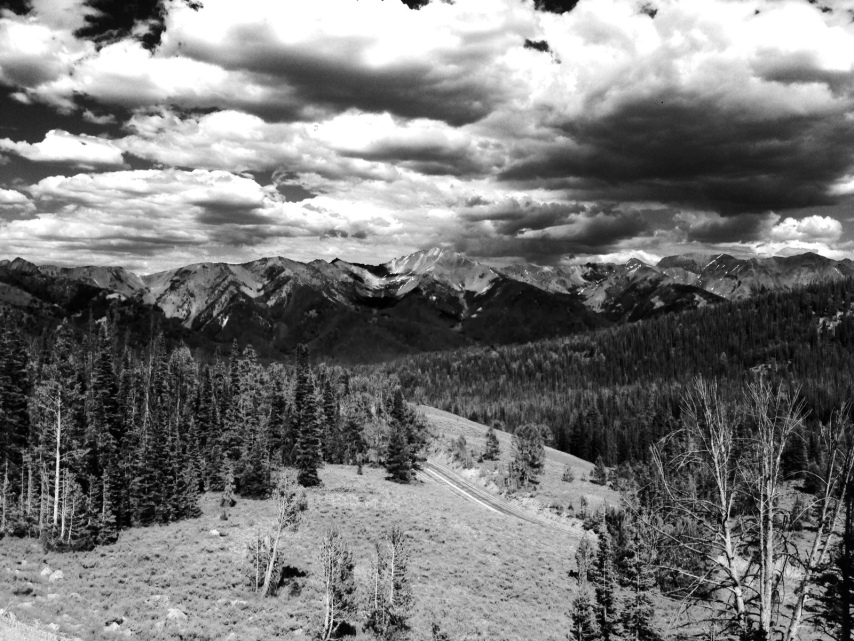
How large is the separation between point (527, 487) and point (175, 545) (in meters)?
64.1

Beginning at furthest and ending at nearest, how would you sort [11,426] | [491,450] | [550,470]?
[491,450], [550,470], [11,426]

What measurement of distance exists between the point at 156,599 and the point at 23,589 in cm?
755

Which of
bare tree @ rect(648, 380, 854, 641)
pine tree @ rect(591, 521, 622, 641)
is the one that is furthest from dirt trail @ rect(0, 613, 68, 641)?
pine tree @ rect(591, 521, 622, 641)

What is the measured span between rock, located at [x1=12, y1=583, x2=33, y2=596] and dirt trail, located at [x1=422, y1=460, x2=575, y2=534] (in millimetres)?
59842

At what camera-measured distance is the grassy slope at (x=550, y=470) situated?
9750 cm

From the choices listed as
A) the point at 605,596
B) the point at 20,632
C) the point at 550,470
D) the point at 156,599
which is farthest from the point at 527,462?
the point at 20,632

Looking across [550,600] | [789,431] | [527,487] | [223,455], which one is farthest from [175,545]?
[527,487]

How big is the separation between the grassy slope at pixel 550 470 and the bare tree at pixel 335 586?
1989 inches

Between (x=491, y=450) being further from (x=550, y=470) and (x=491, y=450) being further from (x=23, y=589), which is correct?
(x=23, y=589)

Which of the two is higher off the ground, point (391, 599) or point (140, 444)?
point (140, 444)

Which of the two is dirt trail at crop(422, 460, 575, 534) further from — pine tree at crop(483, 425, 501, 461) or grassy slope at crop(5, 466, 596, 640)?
pine tree at crop(483, 425, 501, 461)

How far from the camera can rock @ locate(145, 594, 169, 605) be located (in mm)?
37562

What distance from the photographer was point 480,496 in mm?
94938

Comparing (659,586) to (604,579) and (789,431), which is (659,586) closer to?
(604,579)
